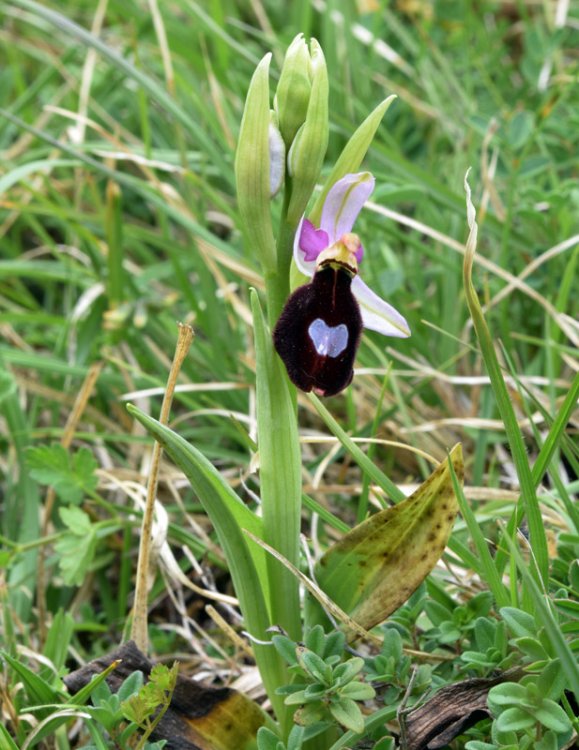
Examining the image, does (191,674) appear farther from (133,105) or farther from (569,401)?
(133,105)

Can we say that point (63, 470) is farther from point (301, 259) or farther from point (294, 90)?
point (294, 90)

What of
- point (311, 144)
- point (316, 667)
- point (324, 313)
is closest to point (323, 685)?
point (316, 667)

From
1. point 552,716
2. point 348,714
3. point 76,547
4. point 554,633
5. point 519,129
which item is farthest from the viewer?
point 519,129

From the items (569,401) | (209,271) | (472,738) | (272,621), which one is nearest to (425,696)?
(472,738)

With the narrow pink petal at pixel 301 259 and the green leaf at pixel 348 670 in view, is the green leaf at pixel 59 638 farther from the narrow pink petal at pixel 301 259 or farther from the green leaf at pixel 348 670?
the narrow pink petal at pixel 301 259

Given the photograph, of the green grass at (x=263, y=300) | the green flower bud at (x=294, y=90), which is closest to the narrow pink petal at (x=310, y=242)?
the green flower bud at (x=294, y=90)
